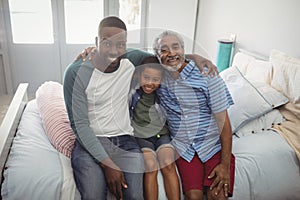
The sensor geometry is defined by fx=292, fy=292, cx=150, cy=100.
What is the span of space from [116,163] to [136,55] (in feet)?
1.87

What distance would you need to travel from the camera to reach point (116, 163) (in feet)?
4.18

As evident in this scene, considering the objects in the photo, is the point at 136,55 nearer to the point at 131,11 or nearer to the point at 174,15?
the point at 174,15

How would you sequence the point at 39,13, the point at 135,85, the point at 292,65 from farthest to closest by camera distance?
the point at 39,13
the point at 292,65
the point at 135,85

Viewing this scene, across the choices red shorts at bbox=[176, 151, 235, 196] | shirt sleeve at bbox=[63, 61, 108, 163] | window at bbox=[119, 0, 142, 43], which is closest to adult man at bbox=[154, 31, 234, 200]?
red shorts at bbox=[176, 151, 235, 196]

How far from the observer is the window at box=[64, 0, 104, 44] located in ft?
11.0

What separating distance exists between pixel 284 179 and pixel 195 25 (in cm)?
223

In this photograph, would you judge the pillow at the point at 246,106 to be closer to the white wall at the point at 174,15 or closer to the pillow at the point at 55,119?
the pillow at the point at 55,119

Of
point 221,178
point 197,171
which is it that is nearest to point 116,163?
point 197,171

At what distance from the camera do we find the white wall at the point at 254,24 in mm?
1915

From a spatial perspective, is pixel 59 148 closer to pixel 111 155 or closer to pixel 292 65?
pixel 111 155

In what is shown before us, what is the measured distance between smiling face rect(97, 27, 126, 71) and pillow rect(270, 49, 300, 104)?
0.96m

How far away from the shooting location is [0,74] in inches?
130

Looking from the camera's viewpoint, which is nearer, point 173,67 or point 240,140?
point 173,67

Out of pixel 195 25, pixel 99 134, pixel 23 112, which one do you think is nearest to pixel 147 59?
pixel 99 134
